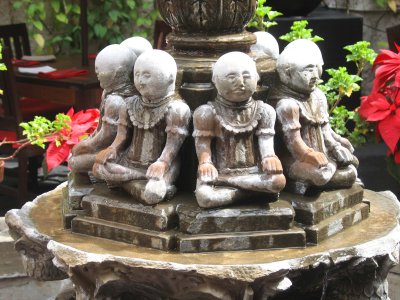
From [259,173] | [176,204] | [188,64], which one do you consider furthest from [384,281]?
[188,64]

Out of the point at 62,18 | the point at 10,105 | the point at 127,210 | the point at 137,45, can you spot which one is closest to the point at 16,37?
the point at 62,18

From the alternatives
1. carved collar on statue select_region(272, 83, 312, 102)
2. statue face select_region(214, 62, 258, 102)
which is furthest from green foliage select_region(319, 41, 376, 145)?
statue face select_region(214, 62, 258, 102)

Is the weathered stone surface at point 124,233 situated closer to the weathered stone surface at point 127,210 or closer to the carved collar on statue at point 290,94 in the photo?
the weathered stone surface at point 127,210

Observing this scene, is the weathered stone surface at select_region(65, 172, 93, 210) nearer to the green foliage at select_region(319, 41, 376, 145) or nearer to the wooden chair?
the green foliage at select_region(319, 41, 376, 145)

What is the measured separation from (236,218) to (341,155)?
0.41m

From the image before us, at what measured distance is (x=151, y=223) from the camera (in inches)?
80.7

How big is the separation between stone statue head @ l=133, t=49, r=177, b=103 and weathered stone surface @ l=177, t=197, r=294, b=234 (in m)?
0.33

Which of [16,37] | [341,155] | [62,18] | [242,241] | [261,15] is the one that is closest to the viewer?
[242,241]

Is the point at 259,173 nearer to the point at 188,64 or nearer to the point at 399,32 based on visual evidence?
the point at 188,64

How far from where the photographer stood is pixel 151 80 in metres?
2.10

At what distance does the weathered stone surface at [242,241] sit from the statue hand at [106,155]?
313mm

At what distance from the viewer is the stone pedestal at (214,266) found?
191 cm

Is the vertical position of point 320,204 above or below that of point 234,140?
below

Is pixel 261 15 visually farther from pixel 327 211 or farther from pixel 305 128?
pixel 327 211
